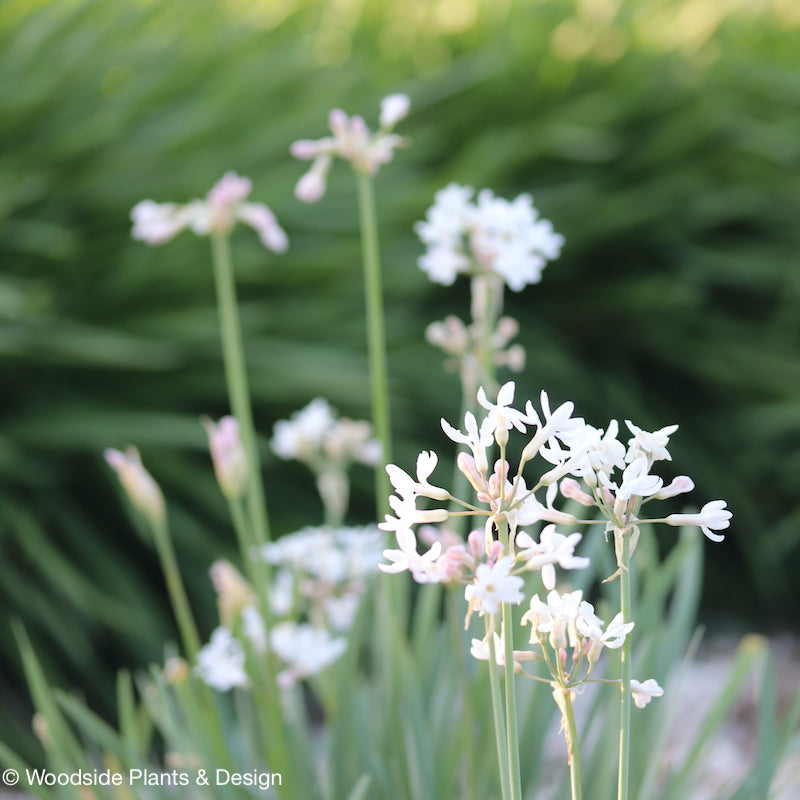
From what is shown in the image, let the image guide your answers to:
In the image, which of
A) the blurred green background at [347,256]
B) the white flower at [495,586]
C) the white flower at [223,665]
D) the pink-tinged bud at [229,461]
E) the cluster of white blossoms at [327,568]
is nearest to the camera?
the white flower at [495,586]

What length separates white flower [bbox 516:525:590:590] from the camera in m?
0.37

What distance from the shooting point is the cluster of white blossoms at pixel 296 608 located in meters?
0.85

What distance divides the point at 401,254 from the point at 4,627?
1.02 meters

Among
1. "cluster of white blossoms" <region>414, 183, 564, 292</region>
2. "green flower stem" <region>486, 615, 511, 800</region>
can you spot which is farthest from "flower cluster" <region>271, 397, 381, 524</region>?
"green flower stem" <region>486, 615, 511, 800</region>

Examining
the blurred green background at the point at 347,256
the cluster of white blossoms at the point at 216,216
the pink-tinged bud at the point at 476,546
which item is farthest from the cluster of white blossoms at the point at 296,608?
the blurred green background at the point at 347,256

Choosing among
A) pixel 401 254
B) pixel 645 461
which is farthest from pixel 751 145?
pixel 645 461

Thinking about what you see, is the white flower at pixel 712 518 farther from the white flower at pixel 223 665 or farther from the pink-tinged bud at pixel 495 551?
the white flower at pixel 223 665

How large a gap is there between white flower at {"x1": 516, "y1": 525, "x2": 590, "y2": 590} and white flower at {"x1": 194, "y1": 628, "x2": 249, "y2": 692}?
0.44m

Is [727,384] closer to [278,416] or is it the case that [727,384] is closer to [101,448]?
[278,416]

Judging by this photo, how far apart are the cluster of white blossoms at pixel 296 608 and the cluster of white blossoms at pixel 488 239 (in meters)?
0.30

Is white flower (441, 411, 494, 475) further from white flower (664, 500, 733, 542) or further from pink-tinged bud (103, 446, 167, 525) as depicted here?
pink-tinged bud (103, 446, 167, 525)

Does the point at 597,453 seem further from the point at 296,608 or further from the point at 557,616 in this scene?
the point at 296,608

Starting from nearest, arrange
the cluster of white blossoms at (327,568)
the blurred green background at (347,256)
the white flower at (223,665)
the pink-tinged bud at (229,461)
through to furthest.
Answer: the pink-tinged bud at (229,461)
the white flower at (223,665)
the cluster of white blossoms at (327,568)
the blurred green background at (347,256)

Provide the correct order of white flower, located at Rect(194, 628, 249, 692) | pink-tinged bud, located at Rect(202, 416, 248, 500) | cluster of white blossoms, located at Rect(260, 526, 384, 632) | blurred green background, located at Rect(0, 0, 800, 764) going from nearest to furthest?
pink-tinged bud, located at Rect(202, 416, 248, 500) < white flower, located at Rect(194, 628, 249, 692) < cluster of white blossoms, located at Rect(260, 526, 384, 632) < blurred green background, located at Rect(0, 0, 800, 764)
